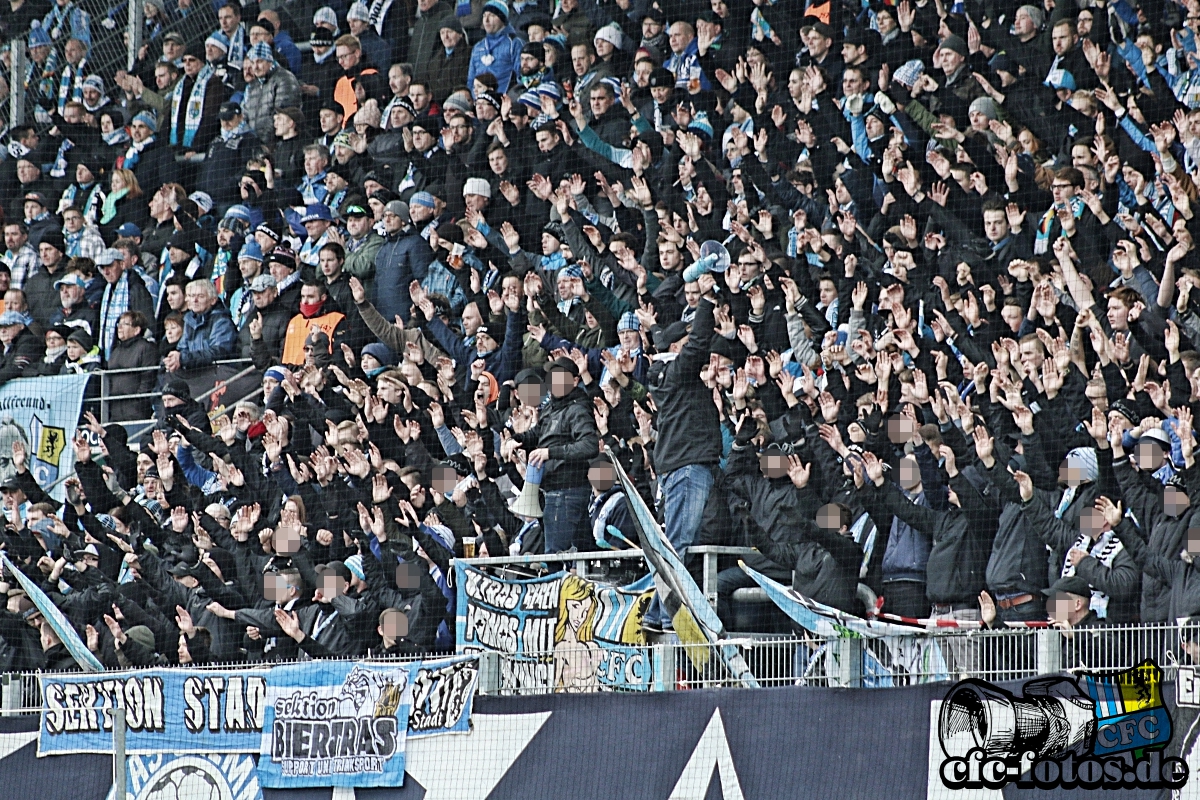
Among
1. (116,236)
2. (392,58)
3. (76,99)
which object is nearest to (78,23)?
(76,99)

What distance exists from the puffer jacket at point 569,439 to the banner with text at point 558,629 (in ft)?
2.57

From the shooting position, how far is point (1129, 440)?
8.62 metres

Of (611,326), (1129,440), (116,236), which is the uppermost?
(116,236)

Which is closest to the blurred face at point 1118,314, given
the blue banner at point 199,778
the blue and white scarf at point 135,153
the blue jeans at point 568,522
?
the blue jeans at point 568,522

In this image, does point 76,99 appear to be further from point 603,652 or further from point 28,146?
point 603,652

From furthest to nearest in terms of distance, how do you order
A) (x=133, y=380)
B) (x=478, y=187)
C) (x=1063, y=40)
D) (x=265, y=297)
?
1. (x=133, y=380)
2. (x=265, y=297)
3. (x=478, y=187)
4. (x=1063, y=40)

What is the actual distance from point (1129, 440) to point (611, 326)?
3.28 m

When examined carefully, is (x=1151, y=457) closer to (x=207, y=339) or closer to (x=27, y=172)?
(x=207, y=339)

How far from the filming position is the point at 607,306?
35.4 feet

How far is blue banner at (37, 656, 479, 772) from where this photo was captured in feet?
30.5

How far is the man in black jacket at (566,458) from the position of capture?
405 inches

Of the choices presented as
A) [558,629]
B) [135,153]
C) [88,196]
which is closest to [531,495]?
[558,629]

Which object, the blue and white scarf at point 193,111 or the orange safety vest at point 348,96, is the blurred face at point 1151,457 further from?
the blue and white scarf at point 193,111

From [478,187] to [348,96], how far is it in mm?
1516
